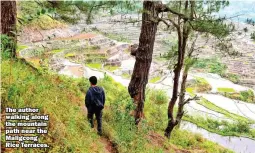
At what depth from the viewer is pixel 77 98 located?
6695mm

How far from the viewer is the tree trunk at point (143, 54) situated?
6516 mm

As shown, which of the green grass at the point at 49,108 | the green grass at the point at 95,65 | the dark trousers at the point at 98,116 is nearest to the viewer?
the green grass at the point at 49,108

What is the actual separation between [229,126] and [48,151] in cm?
1948

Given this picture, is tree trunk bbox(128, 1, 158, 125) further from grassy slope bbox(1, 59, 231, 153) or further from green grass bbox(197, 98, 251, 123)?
green grass bbox(197, 98, 251, 123)

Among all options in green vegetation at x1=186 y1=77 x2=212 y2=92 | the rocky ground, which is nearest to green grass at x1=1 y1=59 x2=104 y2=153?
the rocky ground

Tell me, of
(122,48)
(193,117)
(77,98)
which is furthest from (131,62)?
(77,98)

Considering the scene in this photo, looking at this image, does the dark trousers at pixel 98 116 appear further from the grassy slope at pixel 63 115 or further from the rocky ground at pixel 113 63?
the rocky ground at pixel 113 63

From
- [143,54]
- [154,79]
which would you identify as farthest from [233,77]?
[143,54]

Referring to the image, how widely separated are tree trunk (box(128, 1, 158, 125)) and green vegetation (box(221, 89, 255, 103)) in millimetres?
27556

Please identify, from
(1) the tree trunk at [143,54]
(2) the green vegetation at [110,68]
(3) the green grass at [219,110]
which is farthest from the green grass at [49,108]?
(2) the green vegetation at [110,68]

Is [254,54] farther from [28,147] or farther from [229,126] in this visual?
[28,147]

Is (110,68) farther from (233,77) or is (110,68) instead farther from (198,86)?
(233,77)

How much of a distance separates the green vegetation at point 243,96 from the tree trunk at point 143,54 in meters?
27.6

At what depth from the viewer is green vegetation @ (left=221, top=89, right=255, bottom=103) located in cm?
3291
